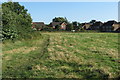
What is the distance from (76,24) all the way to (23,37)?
196 ft

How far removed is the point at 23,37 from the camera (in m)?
15.5

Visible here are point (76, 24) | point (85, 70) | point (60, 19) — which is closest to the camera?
point (85, 70)

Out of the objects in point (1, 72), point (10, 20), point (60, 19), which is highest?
point (60, 19)

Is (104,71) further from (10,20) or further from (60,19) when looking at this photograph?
(60,19)

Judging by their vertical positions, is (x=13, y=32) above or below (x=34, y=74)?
above

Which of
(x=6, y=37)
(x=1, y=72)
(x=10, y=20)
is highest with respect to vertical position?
(x=10, y=20)

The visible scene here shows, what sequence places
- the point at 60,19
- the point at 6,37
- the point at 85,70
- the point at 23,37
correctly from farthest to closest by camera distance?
the point at 60,19 → the point at 23,37 → the point at 6,37 → the point at 85,70

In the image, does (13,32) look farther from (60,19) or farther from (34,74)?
(60,19)

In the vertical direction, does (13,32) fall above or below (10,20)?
below

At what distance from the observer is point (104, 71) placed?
4.86 m

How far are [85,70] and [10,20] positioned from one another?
10840 millimetres

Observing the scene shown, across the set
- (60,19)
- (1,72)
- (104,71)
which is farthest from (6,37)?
(60,19)

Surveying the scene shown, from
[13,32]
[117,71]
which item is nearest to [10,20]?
[13,32]

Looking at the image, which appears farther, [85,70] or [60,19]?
[60,19]
